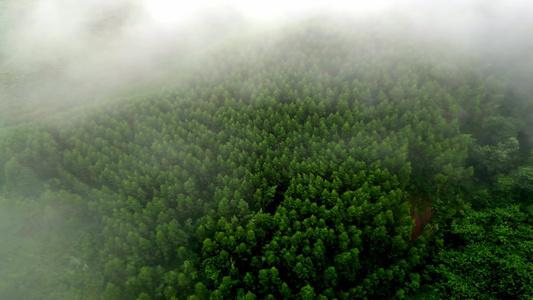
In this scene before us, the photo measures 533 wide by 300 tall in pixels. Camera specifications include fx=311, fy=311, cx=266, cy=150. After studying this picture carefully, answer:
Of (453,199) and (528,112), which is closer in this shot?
(453,199)

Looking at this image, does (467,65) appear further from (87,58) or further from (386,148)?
(87,58)

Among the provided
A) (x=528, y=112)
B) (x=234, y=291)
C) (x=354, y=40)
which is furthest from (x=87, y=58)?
(x=528, y=112)

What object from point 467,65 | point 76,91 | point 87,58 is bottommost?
point 467,65

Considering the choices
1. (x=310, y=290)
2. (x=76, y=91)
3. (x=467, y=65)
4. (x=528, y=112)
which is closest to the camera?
(x=310, y=290)

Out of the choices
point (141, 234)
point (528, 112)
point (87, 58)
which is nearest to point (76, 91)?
point (87, 58)

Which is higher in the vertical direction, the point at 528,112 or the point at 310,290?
the point at 528,112

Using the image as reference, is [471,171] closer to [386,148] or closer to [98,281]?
[386,148]

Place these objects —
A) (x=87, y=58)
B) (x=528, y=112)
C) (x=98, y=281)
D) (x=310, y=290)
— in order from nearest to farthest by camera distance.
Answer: (x=310, y=290) → (x=98, y=281) → (x=528, y=112) → (x=87, y=58)
